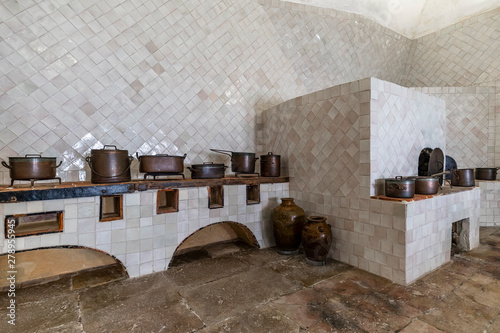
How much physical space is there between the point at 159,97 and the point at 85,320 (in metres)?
2.61

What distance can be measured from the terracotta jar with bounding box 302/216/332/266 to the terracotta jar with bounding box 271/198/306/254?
28 centimetres

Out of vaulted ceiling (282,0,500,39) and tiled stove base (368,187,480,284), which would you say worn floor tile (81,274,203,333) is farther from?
vaulted ceiling (282,0,500,39)

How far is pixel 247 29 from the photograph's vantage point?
4.34 m

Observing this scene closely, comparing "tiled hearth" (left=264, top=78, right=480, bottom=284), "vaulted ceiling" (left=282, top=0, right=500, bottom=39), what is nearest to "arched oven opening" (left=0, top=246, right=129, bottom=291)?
"tiled hearth" (left=264, top=78, right=480, bottom=284)

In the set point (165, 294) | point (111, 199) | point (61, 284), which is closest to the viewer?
point (165, 294)

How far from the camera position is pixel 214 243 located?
13.1ft

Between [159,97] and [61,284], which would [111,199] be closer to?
[61,284]

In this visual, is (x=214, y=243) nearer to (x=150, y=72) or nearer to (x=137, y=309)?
(x=137, y=309)

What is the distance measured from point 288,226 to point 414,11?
589 cm

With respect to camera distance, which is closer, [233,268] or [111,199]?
[233,268]

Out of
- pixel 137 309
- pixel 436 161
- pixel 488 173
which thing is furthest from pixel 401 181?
pixel 488 173

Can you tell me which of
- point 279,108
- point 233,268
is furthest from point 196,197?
point 279,108

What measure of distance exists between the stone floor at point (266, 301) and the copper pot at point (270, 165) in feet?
4.25

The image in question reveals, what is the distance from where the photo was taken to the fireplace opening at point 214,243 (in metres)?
3.47
